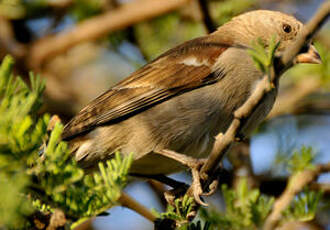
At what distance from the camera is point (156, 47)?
19.0 ft

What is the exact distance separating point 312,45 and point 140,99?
5.16ft

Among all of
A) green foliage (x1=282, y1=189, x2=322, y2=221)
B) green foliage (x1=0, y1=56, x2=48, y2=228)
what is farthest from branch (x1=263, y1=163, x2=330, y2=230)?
green foliage (x1=0, y1=56, x2=48, y2=228)

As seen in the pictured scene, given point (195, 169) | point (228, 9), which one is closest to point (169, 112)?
point (195, 169)

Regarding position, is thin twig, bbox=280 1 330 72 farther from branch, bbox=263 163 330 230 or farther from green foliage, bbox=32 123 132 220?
branch, bbox=263 163 330 230

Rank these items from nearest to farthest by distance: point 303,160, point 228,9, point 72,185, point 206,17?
point 72,185
point 303,160
point 206,17
point 228,9

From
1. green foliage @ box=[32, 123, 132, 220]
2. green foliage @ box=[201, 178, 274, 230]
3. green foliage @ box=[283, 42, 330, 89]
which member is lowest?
green foliage @ box=[283, 42, 330, 89]

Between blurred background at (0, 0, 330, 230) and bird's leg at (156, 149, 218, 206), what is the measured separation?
3.71ft

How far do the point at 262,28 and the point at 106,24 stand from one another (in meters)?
1.73

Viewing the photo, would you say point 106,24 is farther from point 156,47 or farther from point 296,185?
point 296,185

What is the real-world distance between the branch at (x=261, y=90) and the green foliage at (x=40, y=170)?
0.64 meters

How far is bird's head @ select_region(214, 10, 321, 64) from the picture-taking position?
188 inches

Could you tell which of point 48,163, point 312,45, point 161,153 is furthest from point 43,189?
point 312,45

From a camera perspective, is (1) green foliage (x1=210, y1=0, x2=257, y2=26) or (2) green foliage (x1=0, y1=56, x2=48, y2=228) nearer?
(2) green foliage (x1=0, y1=56, x2=48, y2=228)

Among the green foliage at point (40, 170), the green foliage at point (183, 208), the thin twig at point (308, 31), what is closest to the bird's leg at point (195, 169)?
the green foliage at point (183, 208)
